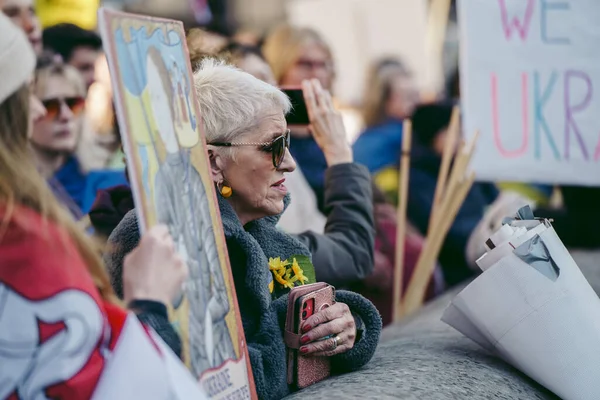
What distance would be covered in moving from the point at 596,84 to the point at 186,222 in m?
2.81

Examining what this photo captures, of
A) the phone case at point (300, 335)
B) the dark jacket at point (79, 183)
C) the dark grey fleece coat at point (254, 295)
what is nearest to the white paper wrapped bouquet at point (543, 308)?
the phone case at point (300, 335)

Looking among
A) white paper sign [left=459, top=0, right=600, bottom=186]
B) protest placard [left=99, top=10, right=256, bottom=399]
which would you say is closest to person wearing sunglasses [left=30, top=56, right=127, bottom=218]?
white paper sign [left=459, top=0, right=600, bottom=186]

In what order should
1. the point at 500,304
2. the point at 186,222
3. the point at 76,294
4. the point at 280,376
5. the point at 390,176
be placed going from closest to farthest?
the point at 76,294 < the point at 186,222 < the point at 280,376 < the point at 500,304 < the point at 390,176

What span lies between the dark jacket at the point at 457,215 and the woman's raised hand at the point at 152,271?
356cm

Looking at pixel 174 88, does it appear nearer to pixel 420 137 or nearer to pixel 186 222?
pixel 186 222

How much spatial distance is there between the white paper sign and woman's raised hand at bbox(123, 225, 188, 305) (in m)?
2.74

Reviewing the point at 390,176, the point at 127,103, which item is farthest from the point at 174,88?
the point at 390,176

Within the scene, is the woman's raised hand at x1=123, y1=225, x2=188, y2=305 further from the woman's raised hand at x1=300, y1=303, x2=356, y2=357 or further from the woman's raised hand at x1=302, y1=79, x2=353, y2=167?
the woman's raised hand at x1=302, y1=79, x2=353, y2=167

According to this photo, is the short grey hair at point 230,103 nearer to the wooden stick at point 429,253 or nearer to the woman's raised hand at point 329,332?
the woman's raised hand at point 329,332

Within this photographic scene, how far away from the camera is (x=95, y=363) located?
1975 millimetres

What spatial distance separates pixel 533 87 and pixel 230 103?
7.05 feet

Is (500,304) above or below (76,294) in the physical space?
below

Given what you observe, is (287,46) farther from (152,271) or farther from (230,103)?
(152,271)

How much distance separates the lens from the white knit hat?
6.49 ft
